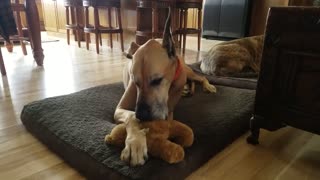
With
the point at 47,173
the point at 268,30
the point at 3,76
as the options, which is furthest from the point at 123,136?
the point at 3,76

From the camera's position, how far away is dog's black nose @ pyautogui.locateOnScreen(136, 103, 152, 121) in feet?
3.53

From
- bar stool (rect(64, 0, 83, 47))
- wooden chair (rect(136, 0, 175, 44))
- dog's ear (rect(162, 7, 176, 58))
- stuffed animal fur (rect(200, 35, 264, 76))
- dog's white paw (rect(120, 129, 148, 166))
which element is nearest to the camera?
dog's white paw (rect(120, 129, 148, 166))

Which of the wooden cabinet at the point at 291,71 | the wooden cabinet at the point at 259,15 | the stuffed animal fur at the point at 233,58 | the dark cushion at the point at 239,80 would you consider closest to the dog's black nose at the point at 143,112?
the wooden cabinet at the point at 291,71

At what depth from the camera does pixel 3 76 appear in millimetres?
2469

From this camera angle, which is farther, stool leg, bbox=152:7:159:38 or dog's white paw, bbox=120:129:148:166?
stool leg, bbox=152:7:159:38

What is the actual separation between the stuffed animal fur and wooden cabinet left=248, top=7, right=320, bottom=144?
40.8 inches

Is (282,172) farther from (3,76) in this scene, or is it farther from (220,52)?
(3,76)

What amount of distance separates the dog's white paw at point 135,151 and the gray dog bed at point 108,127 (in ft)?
0.07

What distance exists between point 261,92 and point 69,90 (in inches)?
57.3

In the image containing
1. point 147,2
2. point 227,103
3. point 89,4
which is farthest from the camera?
point 89,4

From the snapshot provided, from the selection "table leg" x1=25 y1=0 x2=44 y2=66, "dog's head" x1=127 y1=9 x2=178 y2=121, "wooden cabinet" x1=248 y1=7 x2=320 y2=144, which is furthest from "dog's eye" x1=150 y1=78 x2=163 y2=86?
"table leg" x1=25 y1=0 x2=44 y2=66

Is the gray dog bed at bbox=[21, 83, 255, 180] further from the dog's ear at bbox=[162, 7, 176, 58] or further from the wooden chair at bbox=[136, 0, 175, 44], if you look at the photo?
the wooden chair at bbox=[136, 0, 175, 44]

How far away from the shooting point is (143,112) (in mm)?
1084

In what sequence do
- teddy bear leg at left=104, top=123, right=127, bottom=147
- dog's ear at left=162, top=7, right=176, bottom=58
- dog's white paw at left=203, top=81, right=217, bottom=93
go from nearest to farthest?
1. teddy bear leg at left=104, top=123, right=127, bottom=147
2. dog's ear at left=162, top=7, right=176, bottom=58
3. dog's white paw at left=203, top=81, right=217, bottom=93
